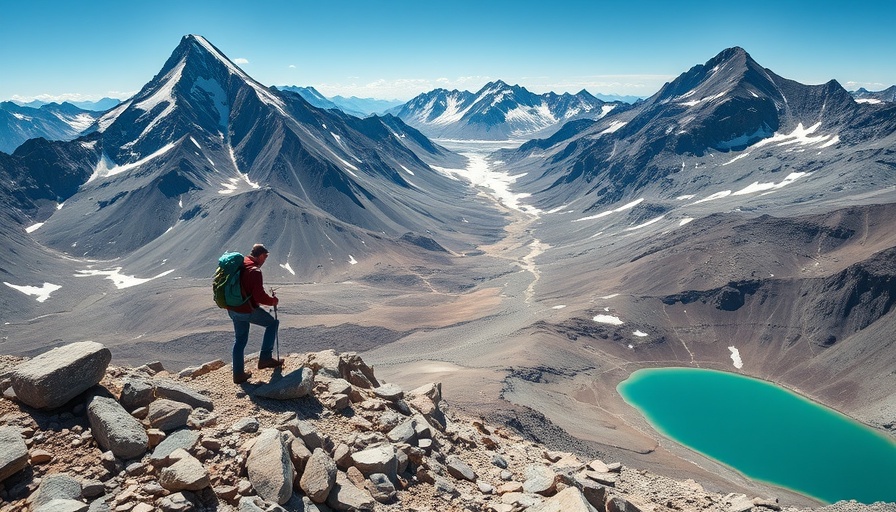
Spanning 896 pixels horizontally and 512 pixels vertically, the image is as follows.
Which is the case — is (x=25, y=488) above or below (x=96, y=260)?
above

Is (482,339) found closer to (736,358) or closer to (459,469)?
(736,358)

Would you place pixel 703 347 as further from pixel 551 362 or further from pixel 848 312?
pixel 551 362

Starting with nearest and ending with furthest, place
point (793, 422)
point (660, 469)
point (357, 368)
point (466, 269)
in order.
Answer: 1. point (357, 368)
2. point (660, 469)
3. point (793, 422)
4. point (466, 269)

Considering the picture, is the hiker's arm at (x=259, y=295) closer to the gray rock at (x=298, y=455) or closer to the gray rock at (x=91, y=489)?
the gray rock at (x=298, y=455)

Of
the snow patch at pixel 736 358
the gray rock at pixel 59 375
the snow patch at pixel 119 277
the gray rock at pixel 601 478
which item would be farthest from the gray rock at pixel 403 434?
the snow patch at pixel 119 277

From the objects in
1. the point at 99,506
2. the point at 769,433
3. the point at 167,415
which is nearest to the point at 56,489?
the point at 99,506

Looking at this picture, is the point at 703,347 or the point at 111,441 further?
the point at 703,347

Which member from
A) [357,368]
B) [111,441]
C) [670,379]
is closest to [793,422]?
[670,379]
